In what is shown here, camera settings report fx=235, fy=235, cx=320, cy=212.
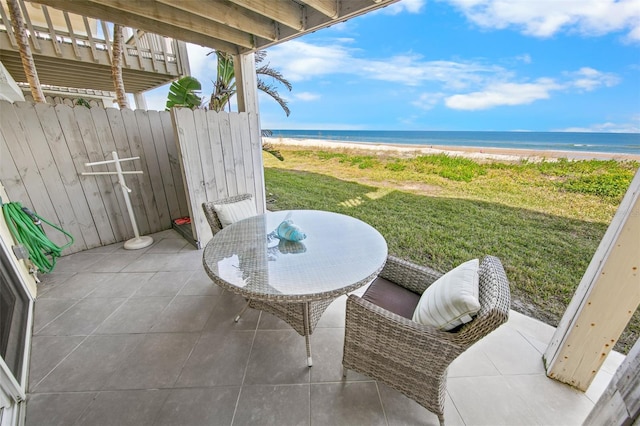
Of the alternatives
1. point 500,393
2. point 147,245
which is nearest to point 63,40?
point 147,245

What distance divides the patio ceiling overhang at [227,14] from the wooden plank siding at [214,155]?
0.83 m

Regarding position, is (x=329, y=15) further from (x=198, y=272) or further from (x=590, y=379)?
(x=590, y=379)

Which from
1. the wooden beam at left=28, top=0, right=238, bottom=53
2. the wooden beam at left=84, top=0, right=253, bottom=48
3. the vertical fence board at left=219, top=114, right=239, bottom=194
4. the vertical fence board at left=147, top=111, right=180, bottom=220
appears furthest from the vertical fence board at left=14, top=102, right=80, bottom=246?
the vertical fence board at left=219, top=114, right=239, bottom=194

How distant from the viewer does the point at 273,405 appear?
1.31 metres

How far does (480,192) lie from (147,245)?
5.92 metres

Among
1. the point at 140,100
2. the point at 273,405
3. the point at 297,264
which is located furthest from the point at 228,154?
the point at 140,100

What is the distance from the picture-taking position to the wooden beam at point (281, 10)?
1970 millimetres

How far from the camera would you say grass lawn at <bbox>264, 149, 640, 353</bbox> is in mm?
2395

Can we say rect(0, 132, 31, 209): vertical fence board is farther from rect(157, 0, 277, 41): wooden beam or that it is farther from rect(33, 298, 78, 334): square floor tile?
rect(157, 0, 277, 41): wooden beam

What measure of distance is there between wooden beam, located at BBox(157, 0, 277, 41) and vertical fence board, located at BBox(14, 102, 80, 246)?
2.01 m

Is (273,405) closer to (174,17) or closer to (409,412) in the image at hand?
(409,412)

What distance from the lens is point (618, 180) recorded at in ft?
13.9

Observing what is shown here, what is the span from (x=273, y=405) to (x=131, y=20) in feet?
11.6

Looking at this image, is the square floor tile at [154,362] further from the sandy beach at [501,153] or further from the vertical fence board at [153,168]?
the sandy beach at [501,153]
